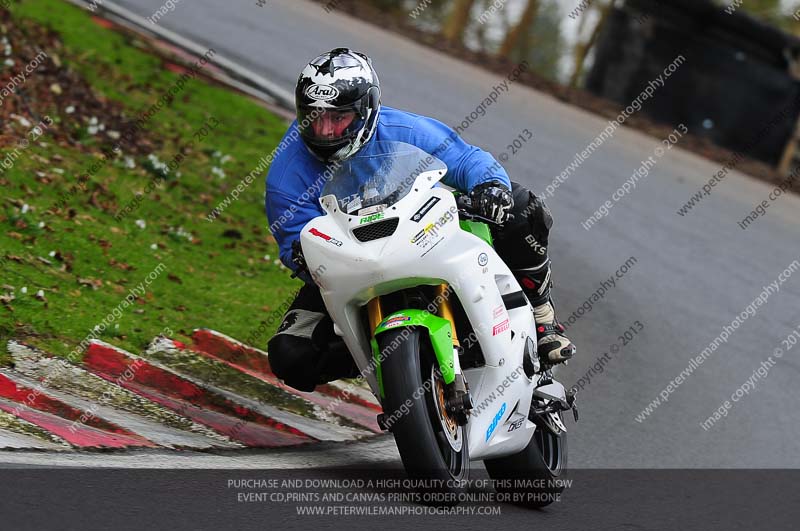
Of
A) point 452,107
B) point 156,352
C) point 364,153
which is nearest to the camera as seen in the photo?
point 364,153

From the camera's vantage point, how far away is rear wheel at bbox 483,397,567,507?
5633 mm

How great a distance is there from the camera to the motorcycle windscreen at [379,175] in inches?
199

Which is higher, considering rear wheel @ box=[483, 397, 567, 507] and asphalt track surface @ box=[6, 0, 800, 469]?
rear wheel @ box=[483, 397, 567, 507]

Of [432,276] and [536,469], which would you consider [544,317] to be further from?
[432,276]

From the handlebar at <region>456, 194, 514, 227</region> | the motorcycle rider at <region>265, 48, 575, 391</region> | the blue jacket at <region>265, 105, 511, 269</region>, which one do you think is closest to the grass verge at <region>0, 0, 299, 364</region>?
the motorcycle rider at <region>265, 48, 575, 391</region>

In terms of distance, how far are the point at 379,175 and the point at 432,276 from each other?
1.70ft

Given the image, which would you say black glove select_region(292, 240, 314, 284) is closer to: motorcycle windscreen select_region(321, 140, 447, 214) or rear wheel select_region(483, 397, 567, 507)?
motorcycle windscreen select_region(321, 140, 447, 214)

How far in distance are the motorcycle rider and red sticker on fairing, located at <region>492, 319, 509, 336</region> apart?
1.42 ft

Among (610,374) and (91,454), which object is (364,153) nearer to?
(91,454)

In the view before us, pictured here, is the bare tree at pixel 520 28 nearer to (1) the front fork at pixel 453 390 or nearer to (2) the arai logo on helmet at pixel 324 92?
(2) the arai logo on helmet at pixel 324 92

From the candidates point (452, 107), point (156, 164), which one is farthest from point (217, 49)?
point (156, 164)

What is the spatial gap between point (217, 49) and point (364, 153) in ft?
34.1

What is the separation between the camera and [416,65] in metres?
17.2

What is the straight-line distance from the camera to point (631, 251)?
11.5m
